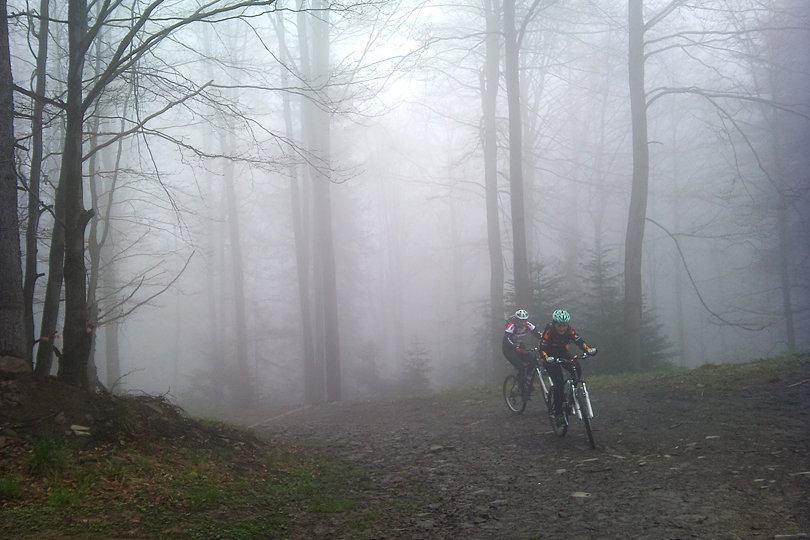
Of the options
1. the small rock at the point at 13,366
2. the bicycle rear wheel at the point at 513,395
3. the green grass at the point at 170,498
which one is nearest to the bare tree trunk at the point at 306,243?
the bicycle rear wheel at the point at 513,395

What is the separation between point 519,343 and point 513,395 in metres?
1.03

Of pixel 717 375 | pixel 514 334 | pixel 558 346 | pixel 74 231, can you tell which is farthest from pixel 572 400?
pixel 74 231

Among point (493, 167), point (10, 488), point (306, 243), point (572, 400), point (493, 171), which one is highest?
point (493, 167)

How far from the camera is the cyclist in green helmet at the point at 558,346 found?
890 cm

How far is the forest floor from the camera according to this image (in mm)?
5137

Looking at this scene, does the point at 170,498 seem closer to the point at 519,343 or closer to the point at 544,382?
the point at 544,382

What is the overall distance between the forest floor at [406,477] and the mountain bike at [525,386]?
0.84 m

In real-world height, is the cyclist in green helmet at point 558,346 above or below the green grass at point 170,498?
above

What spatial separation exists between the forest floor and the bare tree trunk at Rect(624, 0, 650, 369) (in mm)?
5948

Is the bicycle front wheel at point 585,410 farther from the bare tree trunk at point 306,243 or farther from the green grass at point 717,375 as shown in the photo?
the bare tree trunk at point 306,243

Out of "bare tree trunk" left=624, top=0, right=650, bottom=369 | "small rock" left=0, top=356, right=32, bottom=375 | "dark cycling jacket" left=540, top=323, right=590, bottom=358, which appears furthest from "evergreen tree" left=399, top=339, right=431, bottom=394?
"small rock" left=0, top=356, right=32, bottom=375

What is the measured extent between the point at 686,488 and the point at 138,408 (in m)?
6.17

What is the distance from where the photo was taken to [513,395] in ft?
38.4

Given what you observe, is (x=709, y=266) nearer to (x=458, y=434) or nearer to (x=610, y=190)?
(x=610, y=190)
